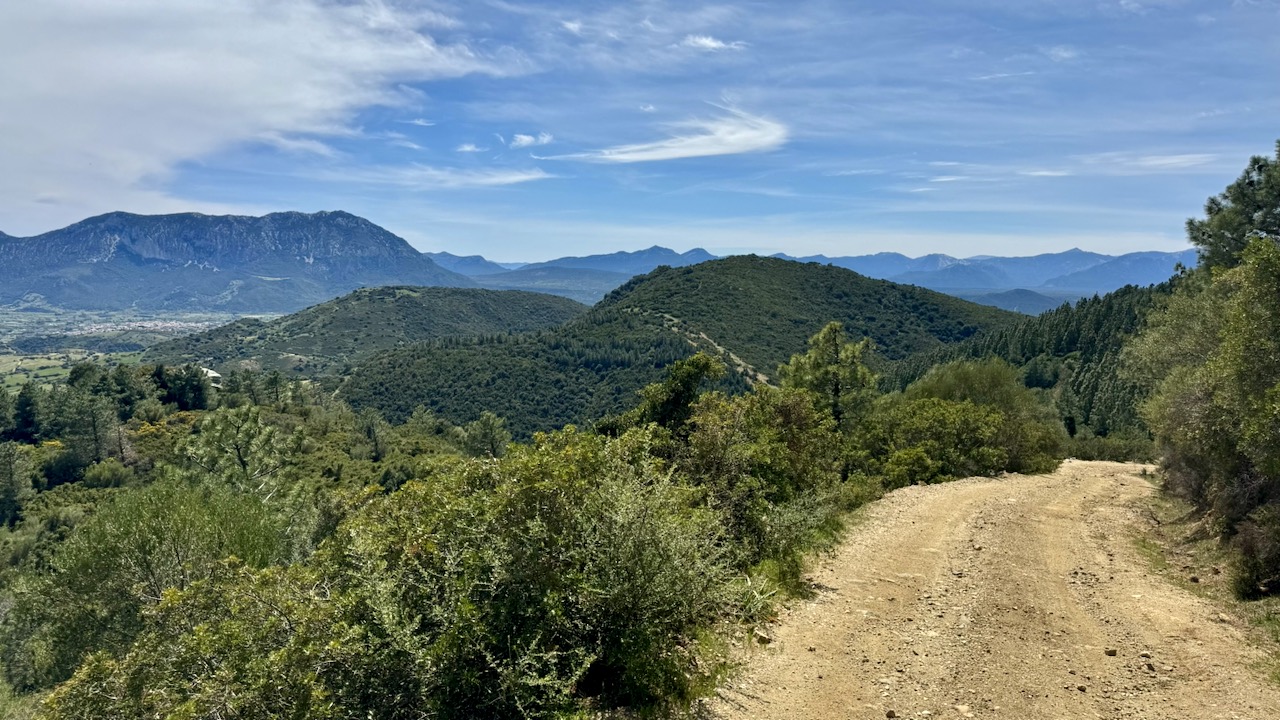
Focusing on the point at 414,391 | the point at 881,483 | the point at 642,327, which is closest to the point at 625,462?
the point at 881,483

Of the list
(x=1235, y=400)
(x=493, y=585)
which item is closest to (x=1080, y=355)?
(x=1235, y=400)

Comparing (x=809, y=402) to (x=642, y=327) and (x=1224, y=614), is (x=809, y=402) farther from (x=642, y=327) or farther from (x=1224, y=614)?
(x=642, y=327)

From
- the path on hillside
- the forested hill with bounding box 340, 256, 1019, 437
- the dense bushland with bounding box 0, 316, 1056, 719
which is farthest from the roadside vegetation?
the forested hill with bounding box 340, 256, 1019, 437

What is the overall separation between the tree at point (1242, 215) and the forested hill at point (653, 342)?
93220mm

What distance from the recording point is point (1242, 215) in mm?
18875

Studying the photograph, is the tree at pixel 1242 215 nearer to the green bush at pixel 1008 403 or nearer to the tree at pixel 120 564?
the green bush at pixel 1008 403

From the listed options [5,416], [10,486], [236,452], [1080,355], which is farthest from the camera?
[1080,355]

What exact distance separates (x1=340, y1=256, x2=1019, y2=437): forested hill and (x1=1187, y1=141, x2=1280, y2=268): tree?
9322cm

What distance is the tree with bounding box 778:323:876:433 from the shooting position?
25.2m

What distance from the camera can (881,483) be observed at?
19.2 metres

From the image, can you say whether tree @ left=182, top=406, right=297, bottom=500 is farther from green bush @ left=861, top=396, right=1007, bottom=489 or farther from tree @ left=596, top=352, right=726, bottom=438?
green bush @ left=861, top=396, right=1007, bottom=489

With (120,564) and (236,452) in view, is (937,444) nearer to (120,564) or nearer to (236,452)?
(120,564)

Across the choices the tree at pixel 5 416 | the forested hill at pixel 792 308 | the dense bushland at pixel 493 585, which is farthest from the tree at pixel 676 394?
the forested hill at pixel 792 308

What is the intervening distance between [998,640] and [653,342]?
13781cm
